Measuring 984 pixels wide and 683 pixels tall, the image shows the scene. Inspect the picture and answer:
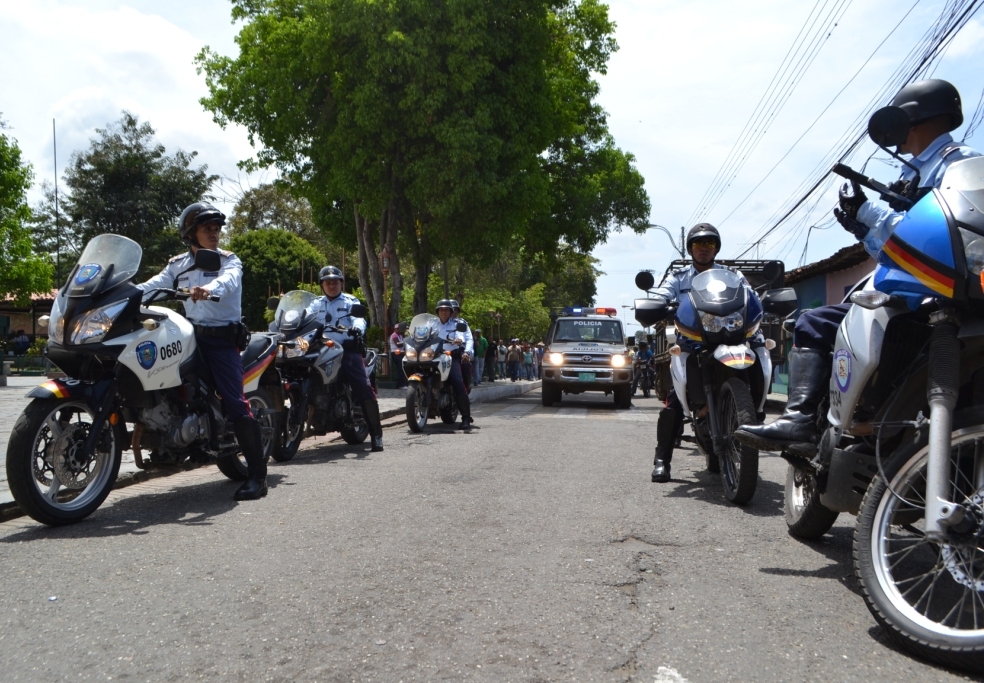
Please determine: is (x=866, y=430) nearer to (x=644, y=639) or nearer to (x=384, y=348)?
(x=644, y=639)

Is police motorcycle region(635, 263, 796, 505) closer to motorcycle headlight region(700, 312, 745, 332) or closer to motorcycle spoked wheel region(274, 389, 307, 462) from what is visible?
motorcycle headlight region(700, 312, 745, 332)

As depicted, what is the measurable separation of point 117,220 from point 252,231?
6.78m

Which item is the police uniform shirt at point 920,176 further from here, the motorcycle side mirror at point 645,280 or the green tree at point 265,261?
the green tree at point 265,261

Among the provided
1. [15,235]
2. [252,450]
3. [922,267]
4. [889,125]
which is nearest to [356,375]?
[252,450]

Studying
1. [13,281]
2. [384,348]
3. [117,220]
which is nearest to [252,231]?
[117,220]

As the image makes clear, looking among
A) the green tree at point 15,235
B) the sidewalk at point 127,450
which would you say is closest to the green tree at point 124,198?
the green tree at point 15,235

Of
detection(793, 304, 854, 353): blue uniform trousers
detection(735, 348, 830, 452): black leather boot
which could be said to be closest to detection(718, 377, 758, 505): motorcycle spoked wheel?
detection(735, 348, 830, 452): black leather boot

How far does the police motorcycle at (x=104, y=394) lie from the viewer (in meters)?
4.83

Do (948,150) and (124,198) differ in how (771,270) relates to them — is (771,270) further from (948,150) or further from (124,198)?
(124,198)

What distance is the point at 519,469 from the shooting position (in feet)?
24.6

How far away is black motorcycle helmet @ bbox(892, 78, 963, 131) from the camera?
3.56 meters

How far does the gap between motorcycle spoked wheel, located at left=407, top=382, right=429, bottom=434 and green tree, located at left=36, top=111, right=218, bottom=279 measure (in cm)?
3678

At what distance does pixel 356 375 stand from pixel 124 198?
41.5 metres

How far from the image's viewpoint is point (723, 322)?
233 inches
